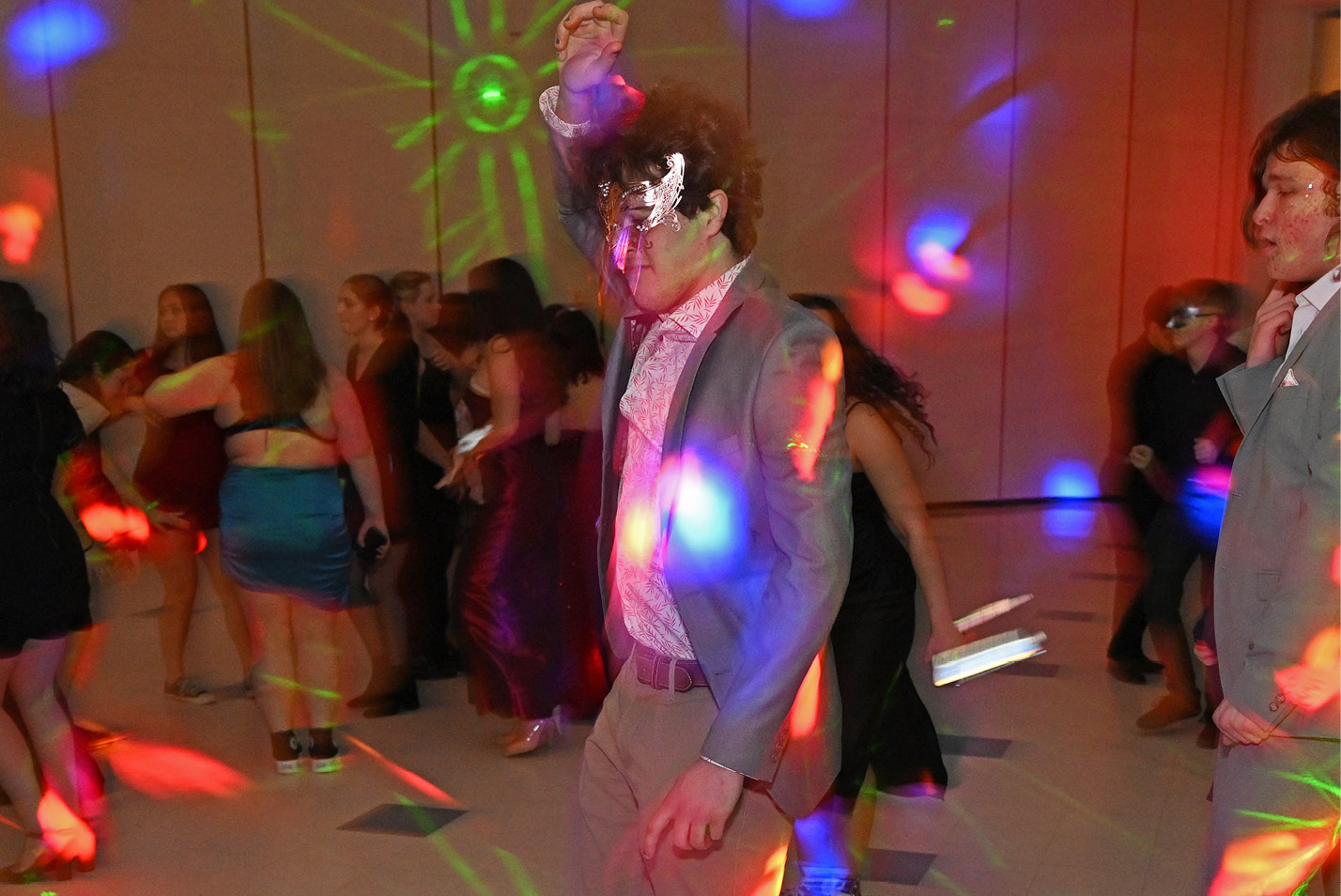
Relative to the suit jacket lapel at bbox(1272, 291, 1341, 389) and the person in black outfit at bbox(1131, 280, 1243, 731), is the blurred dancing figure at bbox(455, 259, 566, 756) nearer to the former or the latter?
the person in black outfit at bbox(1131, 280, 1243, 731)

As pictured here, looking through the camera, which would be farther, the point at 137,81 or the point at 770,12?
the point at 770,12

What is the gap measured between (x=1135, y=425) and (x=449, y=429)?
2.58 metres

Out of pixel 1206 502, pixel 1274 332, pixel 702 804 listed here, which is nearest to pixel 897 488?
pixel 1274 332

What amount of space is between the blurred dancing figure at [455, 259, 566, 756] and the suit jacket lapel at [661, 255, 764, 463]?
8.26 ft

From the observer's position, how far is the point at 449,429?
190 inches

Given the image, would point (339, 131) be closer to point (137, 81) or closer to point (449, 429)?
point (137, 81)

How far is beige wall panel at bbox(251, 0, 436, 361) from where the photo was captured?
7359mm

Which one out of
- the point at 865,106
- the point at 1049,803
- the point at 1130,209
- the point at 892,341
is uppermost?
the point at 865,106

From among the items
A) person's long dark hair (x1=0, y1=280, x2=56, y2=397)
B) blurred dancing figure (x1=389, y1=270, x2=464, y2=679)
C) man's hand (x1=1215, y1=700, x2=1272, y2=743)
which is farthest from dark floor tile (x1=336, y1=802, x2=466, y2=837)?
man's hand (x1=1215, y1=700, x2=1272, y2=743)

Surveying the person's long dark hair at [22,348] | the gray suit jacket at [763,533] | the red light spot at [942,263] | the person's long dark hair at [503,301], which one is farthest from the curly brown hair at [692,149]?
the red light spot at [942,263]

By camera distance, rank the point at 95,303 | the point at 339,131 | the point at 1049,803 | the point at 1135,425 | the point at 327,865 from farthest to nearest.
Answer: the point at 339,131 < the point at 95,303 < the point at 1135,425 < the point at 1049,803 < the point at 327,865

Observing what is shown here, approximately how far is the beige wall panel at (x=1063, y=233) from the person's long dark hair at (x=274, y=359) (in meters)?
6.72

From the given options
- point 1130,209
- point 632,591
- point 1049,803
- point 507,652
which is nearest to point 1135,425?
point 1049,803

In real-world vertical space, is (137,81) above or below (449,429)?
above
